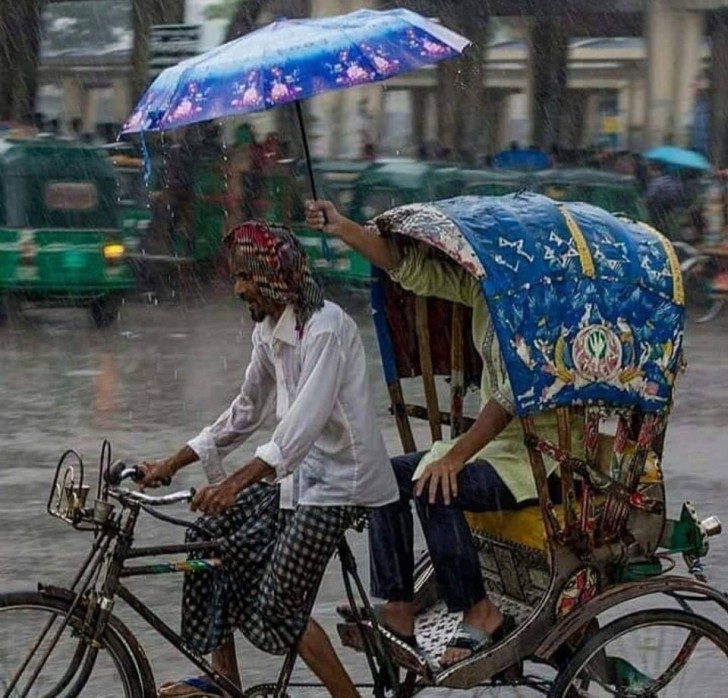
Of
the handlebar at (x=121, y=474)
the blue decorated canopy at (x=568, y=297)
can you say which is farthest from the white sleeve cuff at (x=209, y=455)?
the blue decorated canopy at (x=568, y=297)

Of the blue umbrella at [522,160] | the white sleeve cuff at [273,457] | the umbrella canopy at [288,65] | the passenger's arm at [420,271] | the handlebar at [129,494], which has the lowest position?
the blue umbrella at [522,160]

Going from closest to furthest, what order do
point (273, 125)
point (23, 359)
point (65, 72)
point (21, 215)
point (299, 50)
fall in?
point (299, 50)
point (23, 359)
point (21, 215)
point (273, 125)
point (65, 72)

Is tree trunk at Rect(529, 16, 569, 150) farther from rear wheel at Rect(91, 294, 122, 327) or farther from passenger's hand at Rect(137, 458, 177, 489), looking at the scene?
passenger's hand at Rect(137, 458, 177, 489)

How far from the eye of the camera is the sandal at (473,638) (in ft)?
14.0

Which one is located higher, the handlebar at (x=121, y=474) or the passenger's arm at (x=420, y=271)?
the passenger's arm at (x=420, y=271)

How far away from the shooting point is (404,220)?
168 inches

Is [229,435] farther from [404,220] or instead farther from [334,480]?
[404,220]

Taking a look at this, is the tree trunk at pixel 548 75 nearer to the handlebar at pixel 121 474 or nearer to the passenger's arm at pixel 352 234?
the passenger's arm at pixel 352 234

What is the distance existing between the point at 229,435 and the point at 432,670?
2.50 feet

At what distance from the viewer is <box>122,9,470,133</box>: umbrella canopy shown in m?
4.12

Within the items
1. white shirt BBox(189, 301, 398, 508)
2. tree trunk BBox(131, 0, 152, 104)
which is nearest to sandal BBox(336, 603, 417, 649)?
white shirt BBox(189, 301, 398, 508)

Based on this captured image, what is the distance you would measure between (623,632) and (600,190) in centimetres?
1386

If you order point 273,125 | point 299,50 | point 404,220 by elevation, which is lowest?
point 273,125

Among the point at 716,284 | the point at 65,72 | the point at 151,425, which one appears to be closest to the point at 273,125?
the point at 65,72
